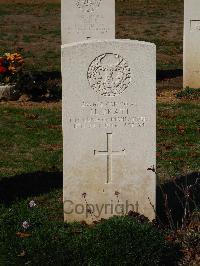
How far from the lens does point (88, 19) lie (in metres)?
13.0

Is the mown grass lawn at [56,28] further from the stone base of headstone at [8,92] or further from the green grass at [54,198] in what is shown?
the green grass at [54,198]

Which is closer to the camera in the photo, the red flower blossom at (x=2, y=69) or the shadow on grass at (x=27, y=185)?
the shadow on grass at (x=27, y=185)

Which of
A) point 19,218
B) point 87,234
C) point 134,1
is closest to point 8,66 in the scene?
point 19,218

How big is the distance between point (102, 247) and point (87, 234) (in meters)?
0.49

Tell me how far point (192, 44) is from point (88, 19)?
207 cm

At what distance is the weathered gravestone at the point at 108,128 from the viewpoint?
5.89 meters

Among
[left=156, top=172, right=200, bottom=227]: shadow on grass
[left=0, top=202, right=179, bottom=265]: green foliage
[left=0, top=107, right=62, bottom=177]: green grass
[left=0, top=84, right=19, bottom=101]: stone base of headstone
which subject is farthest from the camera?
[left=0, top=84, right=19, bottom=101]: stone base of headstone

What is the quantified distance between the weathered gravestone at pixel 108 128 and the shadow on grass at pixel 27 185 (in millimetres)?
987

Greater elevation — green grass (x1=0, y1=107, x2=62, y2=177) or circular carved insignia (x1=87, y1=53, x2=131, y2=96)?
circular carved insignia (x1=87, y1=53, x2=131, y2=96)

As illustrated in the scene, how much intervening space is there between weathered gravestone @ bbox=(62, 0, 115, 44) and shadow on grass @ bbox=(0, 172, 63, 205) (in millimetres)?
5670

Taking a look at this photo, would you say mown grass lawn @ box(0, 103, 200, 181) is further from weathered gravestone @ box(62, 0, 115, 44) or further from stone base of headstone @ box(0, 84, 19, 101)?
weathered gravestone @ box(62, 0, 115, 44)

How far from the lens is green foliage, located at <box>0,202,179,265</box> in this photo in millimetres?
5066

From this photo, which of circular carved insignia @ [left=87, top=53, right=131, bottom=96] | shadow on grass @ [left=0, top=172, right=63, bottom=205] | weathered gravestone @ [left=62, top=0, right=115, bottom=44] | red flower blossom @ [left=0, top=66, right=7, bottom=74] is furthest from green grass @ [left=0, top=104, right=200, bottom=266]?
weathered gravestone @ [left=62, top=0, right=115, bottom=44]

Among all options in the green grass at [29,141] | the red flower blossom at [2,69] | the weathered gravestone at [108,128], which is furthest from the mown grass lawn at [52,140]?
the weathered gravestone at [108,128]
